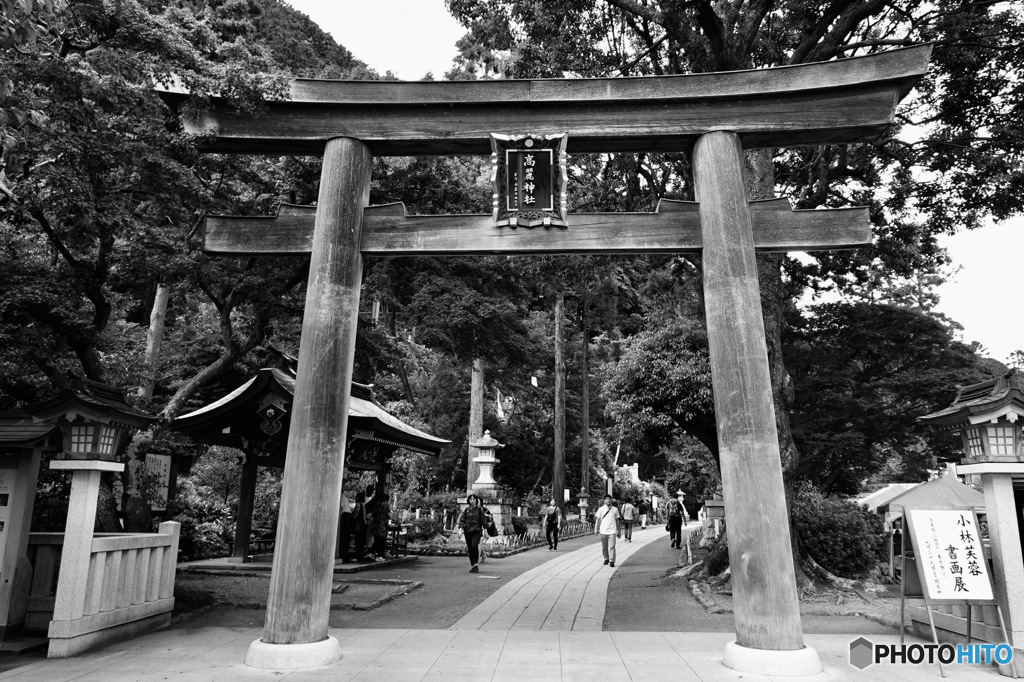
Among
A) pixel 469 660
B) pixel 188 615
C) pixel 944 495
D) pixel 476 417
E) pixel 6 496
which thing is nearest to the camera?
pixel 469 660

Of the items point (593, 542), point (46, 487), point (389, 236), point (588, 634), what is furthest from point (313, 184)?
point (593, 542)

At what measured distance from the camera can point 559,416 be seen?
26125mm

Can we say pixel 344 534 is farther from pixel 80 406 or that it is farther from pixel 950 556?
pixel 950 556

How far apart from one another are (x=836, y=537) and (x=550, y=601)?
606 cm

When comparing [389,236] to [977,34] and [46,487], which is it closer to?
[46,487]

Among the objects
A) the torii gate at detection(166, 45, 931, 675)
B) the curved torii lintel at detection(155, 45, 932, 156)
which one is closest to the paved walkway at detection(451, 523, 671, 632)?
the torii gate at detection(166, 45, 931, 675)

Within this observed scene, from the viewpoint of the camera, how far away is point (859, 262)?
635 inches

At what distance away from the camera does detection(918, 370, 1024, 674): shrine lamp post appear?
19.7ft

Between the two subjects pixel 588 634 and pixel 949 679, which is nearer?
pixel 949 679

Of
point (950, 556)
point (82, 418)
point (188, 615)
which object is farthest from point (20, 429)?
point (950, 556)

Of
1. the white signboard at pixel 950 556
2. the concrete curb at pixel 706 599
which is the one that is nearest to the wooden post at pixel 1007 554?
the white signboard at pixel 950 556

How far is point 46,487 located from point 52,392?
9.44 ft

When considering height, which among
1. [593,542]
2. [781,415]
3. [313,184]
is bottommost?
[593,542]

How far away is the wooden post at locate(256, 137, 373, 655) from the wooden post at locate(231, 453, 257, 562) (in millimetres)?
7247
